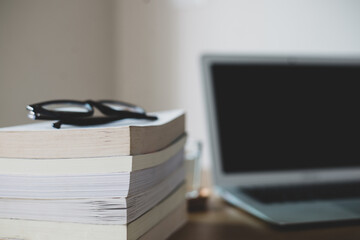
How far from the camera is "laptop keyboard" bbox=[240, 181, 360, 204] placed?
619mm

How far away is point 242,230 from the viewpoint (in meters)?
0.50

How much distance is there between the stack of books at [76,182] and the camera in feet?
1.07

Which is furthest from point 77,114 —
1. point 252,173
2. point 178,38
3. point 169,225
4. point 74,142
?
point 178,38

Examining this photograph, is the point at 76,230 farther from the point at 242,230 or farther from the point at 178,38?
the point at 178,38

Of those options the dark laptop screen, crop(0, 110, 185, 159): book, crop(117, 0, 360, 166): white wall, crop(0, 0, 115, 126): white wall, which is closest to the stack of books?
crop(0, 110, 185, 159): book

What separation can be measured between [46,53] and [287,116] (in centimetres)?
51

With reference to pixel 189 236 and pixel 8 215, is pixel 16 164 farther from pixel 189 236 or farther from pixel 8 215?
pixel 189 236

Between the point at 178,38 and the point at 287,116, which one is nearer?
the point at 287,116

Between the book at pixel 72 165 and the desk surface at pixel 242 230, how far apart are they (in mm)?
181

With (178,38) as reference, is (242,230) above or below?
below

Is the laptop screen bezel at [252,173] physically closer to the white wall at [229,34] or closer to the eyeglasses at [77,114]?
the eyeglasses at [77,114]

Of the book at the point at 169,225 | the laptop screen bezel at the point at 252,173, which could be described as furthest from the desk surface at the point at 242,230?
the laptop screen bezel at the point at 252,173

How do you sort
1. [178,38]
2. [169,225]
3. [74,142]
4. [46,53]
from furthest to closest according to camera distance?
[178,38] < [46,53] < [169,225] < [74,142]

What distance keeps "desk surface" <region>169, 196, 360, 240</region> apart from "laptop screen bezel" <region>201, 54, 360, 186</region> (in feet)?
0.39
